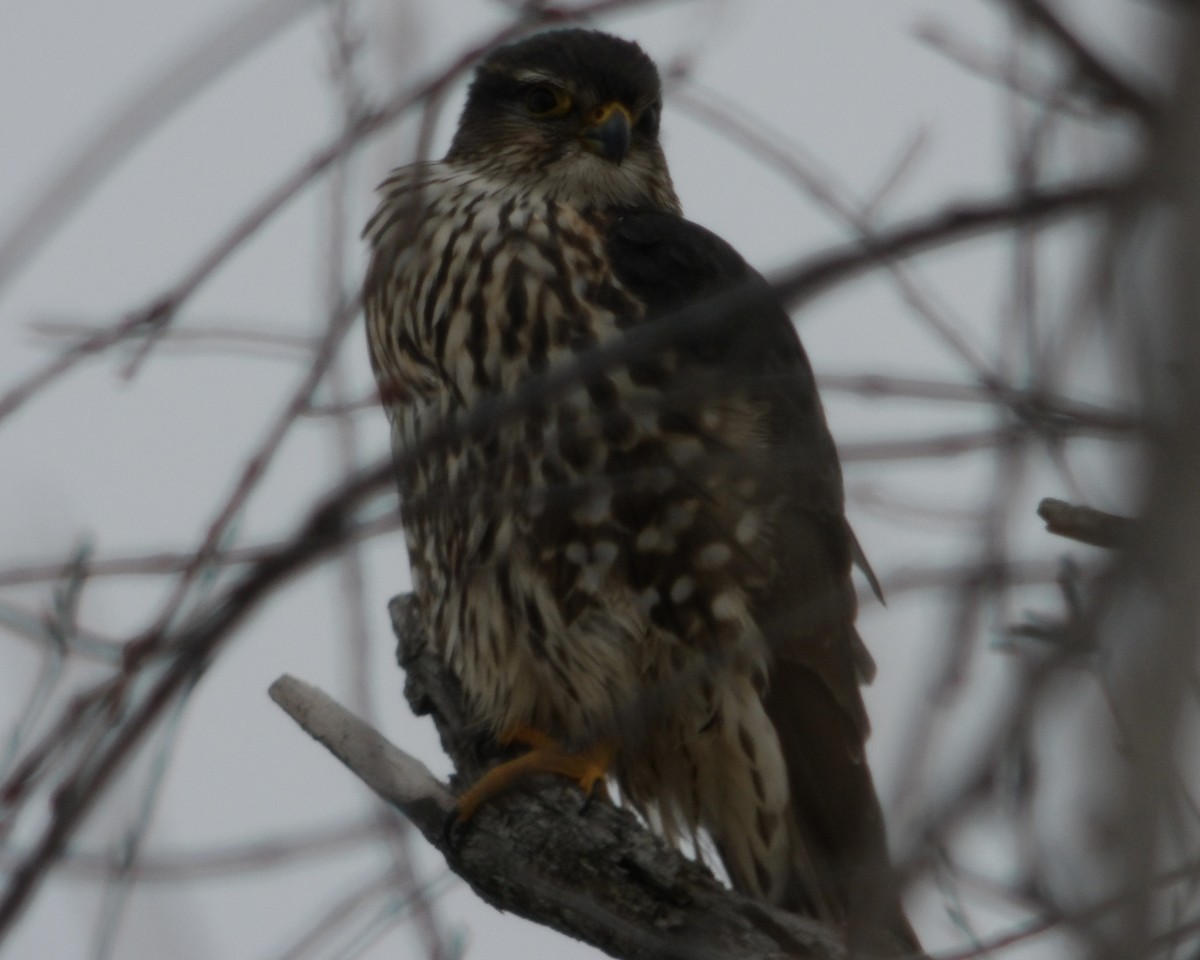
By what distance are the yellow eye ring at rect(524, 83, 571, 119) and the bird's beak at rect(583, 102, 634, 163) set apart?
11 cm

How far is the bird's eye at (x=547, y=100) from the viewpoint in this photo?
172 inches

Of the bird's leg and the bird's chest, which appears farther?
the bird's chest

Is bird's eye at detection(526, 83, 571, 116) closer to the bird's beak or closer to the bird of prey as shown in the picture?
the bird's beak

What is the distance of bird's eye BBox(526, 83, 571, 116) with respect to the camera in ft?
14.3

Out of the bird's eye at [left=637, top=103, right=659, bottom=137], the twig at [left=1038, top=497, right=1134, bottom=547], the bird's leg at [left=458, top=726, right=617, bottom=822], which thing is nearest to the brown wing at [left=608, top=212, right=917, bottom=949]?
the bird's leg at [left=458, top=726, right=617, bottom=822]

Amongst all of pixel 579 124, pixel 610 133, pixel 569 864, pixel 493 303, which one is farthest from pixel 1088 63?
pixel 579 124

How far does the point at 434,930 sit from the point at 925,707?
4.72 ft

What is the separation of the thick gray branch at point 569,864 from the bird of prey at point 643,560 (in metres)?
0.09

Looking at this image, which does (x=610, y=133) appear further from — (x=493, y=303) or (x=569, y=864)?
(x=569, y=864)

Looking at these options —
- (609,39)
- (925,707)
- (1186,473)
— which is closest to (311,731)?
(609,39)

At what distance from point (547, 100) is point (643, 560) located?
1506mm

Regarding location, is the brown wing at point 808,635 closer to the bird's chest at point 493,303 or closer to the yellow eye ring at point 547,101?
the bird's chest at point 493,303

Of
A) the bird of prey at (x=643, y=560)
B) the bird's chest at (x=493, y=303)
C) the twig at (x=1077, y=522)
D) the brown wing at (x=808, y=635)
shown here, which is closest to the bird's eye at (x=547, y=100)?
the bird's chest at (x=493, y=303)

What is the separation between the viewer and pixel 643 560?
11.7 ft
